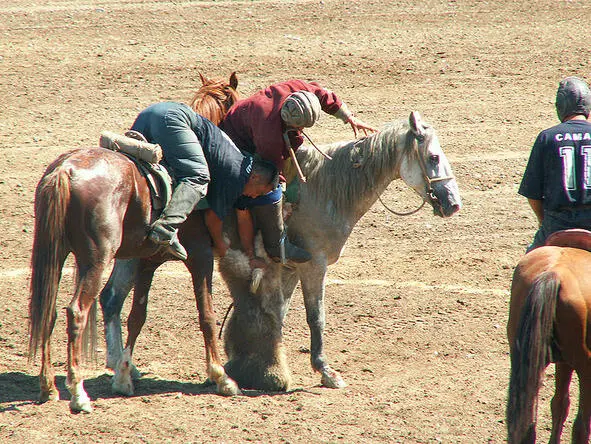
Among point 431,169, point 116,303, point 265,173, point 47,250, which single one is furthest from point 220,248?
point 431,169

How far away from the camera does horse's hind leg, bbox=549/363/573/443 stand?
5289 mm

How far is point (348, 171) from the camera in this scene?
22.1 ft

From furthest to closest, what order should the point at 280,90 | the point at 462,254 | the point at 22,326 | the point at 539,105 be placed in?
the point at 539,105
the point at 462,254
the point at 22,326
the point at 280,90

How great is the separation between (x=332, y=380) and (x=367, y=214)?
3814 millimetres

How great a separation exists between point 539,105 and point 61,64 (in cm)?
717

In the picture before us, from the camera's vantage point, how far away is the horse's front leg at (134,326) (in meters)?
6.10

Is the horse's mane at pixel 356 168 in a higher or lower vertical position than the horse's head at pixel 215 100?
lower

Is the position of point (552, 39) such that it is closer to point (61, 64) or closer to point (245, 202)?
point (61, 64)

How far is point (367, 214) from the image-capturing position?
1012cm

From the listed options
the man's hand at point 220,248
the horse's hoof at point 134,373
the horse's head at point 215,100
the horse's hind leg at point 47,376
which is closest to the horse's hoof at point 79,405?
the horse's hind leg at point 47,376

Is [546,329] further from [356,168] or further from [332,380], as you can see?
[356,168]

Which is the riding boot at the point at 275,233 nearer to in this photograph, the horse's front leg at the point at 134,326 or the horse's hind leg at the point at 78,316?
the horse's front leg at the point at 134,326

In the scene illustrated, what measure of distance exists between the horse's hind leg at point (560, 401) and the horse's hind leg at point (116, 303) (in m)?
3.08

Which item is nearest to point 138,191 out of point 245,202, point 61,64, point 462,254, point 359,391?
point 245,202
